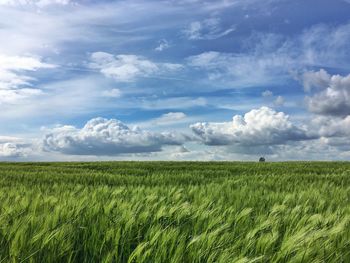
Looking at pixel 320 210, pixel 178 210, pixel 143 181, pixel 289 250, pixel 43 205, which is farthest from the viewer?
pixel 143 181

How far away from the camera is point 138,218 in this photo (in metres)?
3.60

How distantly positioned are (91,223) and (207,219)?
1.01 m

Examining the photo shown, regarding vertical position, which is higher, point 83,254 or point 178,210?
point 178,210

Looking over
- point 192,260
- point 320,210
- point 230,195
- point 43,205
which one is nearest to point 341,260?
point 192,260

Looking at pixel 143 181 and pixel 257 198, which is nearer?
pixel 257 198

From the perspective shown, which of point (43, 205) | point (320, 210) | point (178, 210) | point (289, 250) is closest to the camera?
point (289, 250)

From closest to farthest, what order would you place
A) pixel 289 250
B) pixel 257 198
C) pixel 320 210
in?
1. pixel 289 250
2. pixel 320 210
3. pixel 257 198

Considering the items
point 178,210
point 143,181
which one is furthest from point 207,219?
point 143,181

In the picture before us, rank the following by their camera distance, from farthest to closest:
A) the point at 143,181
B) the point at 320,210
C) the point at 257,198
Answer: the point at 143,181
the point at 257,198
the point at 320,210

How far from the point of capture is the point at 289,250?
8.84 feet

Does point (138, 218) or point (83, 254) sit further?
point (138, 218)

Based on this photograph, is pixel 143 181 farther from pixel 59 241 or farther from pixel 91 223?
pixel 59 241

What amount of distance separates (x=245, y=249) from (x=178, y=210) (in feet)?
4.09

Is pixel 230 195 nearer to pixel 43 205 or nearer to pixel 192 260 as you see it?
pixel 43 205
